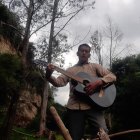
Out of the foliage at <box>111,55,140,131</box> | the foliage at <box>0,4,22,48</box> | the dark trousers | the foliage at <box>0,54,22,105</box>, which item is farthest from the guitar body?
the foliage at <box>111,55,140,131</box>

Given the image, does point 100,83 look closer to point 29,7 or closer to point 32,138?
point 29,7

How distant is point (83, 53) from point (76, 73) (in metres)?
0.25

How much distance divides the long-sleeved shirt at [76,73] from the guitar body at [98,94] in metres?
0.07

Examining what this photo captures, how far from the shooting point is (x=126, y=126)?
64.3ft

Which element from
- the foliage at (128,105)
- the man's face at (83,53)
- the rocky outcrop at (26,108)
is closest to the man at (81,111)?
the man's face at (83,53)

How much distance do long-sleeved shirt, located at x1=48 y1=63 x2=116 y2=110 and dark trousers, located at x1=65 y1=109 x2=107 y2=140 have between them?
7cm

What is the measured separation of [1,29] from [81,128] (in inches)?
646

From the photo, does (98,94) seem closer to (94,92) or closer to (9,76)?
(94,92)

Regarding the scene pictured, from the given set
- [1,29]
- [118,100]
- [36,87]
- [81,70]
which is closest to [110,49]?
[36,87]

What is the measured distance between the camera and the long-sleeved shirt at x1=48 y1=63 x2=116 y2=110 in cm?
402

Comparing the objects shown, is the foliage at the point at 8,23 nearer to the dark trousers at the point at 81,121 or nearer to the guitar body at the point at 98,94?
the guitar body at the point at 98,94

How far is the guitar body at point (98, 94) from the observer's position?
3.97 m

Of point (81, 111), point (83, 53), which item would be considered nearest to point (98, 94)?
point (81, 111)

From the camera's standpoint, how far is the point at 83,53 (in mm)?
4348
